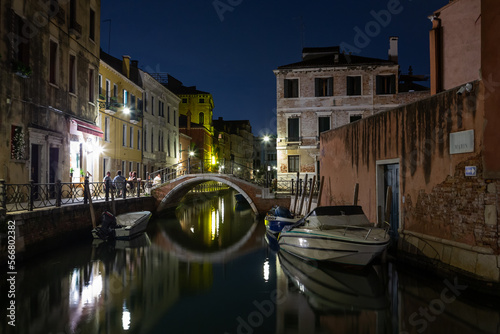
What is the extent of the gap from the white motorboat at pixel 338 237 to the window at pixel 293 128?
46.0ft

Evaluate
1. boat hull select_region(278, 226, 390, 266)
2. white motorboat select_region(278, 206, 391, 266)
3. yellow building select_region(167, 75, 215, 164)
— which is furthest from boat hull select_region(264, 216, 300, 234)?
yellow building select_region(167, 75, 215, 164)

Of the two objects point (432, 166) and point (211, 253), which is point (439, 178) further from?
point (211, 253)

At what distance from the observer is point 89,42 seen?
1738 centimetres

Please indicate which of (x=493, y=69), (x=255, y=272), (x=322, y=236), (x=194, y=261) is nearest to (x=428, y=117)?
(x=493, y=69)

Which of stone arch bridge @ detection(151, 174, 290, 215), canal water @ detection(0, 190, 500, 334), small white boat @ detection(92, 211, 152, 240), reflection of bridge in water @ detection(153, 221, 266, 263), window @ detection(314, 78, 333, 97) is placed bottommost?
reflection of bridge in water @ detection(153, 221, 266, 263)

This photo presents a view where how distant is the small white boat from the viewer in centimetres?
1355

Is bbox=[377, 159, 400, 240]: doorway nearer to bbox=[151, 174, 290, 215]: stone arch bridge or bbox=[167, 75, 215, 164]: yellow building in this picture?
bbox=[151, 174, 290, 215]: stone arch bridge

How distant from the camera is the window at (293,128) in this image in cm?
2452

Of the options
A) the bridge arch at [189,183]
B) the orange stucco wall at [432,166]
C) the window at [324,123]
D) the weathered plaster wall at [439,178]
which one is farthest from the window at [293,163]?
the weathered plaster wall at [439,178]

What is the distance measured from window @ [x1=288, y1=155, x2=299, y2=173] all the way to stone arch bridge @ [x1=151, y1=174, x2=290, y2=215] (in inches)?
127

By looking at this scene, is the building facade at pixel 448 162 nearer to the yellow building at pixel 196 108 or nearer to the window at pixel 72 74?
the window at pixel 72 74

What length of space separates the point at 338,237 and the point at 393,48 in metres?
19.1

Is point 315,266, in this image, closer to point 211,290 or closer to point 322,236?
point 322,236

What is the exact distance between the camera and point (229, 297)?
7891 millimetres
